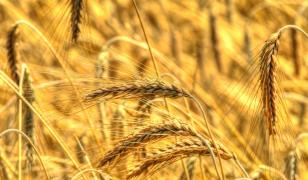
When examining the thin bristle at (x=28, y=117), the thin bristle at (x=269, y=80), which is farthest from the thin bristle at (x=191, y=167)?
the thin bristle at (x=269, y=80)

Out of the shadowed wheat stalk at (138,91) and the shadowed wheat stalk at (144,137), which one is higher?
the shadowed wheat stalk at (138,91)

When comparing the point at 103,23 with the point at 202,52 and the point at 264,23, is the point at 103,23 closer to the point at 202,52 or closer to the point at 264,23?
the point at 202,52

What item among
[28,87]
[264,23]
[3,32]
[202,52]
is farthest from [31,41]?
[28,87]

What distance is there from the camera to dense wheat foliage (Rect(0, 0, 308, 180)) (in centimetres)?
209

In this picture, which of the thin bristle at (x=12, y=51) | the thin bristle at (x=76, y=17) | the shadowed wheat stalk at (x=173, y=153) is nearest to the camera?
the shadowed wheat stalk at (x=173, y=153)

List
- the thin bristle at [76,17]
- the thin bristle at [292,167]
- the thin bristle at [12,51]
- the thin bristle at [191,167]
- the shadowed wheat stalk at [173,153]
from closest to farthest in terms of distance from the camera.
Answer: the shadowed wheat stalk at [173,153] < the thin bristle at [76,17] < the thin bristle at [292,167] < the thin bristle at [191,167] < the thin bristle at [12,51]

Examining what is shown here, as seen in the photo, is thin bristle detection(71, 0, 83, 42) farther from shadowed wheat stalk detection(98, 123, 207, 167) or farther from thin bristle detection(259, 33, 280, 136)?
thin bristle detection(259, 33, 280, 136)

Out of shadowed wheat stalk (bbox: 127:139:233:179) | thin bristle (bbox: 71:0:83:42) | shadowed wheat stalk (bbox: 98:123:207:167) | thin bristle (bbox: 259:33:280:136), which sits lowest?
shadowed wheat stalk (bbox: 127:139:233:179)

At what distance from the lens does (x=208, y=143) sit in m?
2.04

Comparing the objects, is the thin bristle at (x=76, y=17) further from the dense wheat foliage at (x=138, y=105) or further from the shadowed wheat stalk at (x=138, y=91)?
the shadowed wheat stalk at (x=138, y=91)

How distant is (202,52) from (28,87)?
252 cm

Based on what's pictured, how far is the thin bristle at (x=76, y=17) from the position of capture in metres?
2.34

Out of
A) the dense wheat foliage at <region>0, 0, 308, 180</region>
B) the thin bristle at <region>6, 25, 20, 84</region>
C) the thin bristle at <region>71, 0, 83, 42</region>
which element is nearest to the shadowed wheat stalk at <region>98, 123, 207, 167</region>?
the dense wheat foliage at <region>0, 0, 308, 180</region>

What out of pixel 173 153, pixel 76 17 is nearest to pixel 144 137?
pixel 173 153
